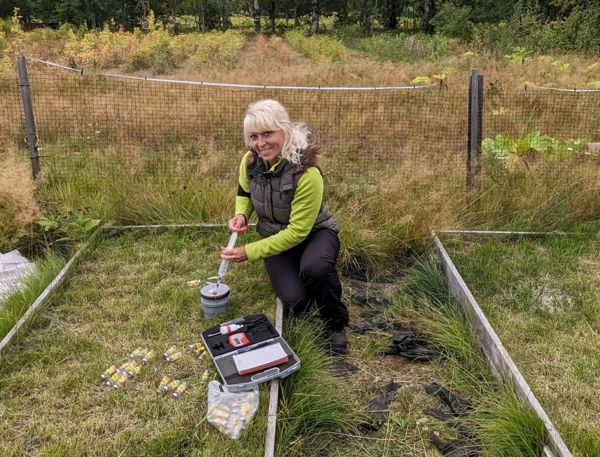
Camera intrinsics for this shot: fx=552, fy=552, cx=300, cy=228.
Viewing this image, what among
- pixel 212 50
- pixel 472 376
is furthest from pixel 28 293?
pixel 212 50

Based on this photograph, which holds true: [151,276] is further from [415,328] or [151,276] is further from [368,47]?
[368,47]

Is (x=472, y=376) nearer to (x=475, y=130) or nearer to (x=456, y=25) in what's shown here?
(x=475, y=130)

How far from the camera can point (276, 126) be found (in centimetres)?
314

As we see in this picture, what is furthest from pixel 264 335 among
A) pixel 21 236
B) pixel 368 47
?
pixel 368 47

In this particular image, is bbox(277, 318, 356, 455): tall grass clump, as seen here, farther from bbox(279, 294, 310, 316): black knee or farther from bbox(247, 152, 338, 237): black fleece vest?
bbox(247, 152, 338, 237): black fleece vest

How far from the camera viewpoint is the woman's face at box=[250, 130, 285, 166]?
3172 mm

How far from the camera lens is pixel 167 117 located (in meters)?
7.70

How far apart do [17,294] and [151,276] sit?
2.85 feet

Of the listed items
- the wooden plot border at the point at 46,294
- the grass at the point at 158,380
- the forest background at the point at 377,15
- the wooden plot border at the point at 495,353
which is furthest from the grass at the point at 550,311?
the forest background at the point at 377,15

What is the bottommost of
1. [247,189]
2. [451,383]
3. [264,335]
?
[451,383]

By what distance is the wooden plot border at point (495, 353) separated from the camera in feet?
7.46

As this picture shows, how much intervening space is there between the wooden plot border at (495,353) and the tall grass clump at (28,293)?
2723mm

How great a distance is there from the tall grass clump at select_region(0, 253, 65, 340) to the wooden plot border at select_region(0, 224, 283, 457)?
0.05 meters

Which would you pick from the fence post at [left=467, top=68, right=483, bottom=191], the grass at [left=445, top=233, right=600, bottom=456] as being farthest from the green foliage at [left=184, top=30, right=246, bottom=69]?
the grass at [left=445, top=233, right=600, bottom=456]
